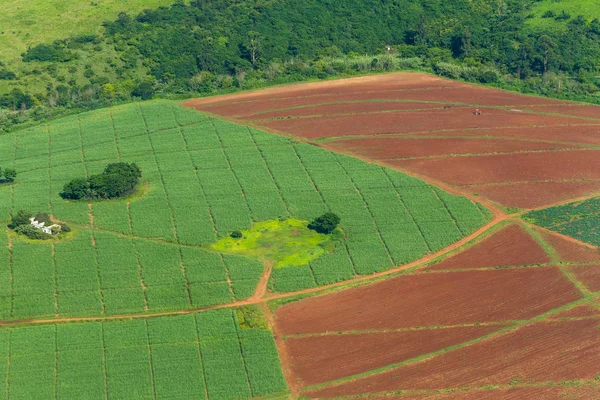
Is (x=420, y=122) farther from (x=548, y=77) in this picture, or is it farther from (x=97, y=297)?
(x=97, y=297)

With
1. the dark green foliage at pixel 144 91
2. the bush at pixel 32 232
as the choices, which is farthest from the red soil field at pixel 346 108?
the bush at pixel 32 232

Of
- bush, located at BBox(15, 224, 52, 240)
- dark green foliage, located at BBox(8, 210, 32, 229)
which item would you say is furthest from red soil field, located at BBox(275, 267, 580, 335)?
dark green foliage, located at BBox(8, 210, 32, 229)

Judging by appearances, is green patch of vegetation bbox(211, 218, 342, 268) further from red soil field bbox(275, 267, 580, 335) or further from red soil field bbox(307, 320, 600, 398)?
red soil field bbox(307, 320, 600, 398)

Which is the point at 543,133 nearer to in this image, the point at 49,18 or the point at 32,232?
the point at 32,232

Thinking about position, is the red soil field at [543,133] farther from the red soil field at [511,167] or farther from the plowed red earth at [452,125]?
the red soil field at [511,167]

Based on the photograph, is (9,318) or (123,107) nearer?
(9,318)

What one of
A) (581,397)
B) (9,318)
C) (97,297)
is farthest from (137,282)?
(581,397)
